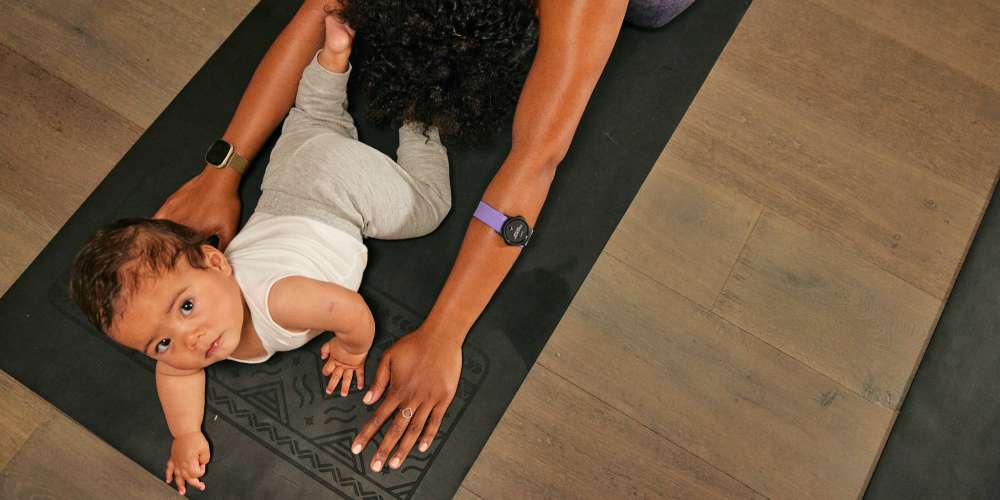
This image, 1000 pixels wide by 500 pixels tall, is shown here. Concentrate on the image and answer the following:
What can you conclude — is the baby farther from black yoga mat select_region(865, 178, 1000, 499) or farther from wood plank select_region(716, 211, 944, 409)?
black yoga mat select_region(865, 178, 1000, 499)

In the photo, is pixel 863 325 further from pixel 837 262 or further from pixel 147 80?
pixel 147 80

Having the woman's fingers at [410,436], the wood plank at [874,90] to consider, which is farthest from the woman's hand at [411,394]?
the wood plank at [874,90]

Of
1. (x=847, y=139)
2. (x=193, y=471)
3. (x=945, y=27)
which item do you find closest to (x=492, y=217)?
(x=193, y=471)

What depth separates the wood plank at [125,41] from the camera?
1579mm

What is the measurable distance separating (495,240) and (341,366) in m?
0.35

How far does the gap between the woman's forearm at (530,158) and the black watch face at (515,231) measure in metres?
0.02

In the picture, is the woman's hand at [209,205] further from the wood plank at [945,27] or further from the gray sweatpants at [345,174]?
the wood plank at [945,27]

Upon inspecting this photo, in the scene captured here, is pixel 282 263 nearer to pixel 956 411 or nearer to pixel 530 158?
pixel 530 158

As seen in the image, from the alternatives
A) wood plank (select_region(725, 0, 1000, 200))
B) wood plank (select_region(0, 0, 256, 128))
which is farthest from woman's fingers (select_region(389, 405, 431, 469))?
wood plank (select_region(725, 0, 1000, 200))

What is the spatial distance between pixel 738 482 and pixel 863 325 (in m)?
0.40

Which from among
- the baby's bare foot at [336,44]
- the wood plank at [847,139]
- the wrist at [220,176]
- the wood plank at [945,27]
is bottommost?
the wrist at [220,176]

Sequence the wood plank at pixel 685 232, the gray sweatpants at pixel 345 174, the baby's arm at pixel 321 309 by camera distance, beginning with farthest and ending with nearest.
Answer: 1. the wood plank at pixel 685 232
2. the gray sweatpants at pixel 345 174
3. the baby's arm at pixel 321 309

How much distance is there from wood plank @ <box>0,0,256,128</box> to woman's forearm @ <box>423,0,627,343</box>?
736 millimetres

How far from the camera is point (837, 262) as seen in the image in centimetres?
151
